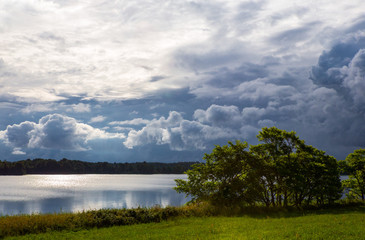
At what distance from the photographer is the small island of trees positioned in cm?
3114

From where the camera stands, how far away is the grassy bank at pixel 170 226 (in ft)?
60.3

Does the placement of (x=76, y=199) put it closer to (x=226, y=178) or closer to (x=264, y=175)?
(x=226, y=178)

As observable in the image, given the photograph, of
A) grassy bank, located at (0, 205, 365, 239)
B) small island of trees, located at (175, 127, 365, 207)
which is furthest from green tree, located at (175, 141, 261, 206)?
grassy bank, located at (0, 205, 365, 239)

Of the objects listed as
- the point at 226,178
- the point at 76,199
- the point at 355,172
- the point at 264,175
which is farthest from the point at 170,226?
the point at 76,199

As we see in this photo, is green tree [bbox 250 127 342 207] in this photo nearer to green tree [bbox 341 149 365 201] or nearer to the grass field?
green tree [bbox 341 149 365 201]

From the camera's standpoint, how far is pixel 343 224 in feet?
67.3

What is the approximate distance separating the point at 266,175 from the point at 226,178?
4.18 m

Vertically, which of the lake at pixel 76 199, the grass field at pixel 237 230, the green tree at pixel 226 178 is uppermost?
the green tree at pixel 226 178

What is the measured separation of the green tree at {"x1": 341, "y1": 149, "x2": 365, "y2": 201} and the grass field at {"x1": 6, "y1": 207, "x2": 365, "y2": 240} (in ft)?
43.6

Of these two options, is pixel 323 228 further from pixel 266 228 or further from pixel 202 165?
pixel 202 165

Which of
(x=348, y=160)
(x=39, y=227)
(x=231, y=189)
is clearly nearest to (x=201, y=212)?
(x=231, y=189)

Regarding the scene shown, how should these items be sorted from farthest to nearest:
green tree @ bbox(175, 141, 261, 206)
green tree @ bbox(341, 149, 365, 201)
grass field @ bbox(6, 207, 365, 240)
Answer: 1. green tree @ bbox(341, 149, 365, 201)
2. green tree @ bbox(175, 141, 261, 206)
3. grass field @ bbox(6, 207, 365, 240)

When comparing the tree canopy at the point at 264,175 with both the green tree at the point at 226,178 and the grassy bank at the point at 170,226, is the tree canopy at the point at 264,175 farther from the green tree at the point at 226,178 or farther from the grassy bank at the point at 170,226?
the grassy bank at the point at 170,226

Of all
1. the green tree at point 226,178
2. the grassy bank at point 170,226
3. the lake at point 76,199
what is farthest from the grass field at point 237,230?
the lake at point 76,199
